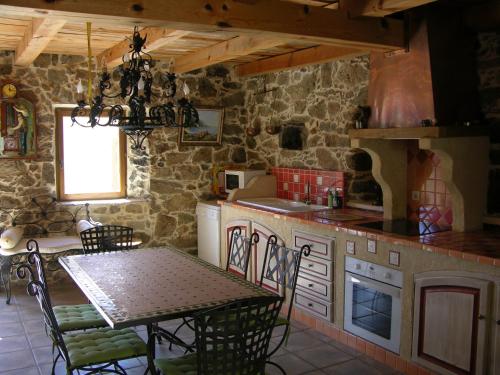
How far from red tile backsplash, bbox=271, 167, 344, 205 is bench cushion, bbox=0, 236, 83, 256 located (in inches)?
84.6

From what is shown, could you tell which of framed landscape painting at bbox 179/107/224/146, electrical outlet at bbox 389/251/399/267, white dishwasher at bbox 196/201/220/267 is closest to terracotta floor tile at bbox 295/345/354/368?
electrical outlet at bbox 389/251/399/267

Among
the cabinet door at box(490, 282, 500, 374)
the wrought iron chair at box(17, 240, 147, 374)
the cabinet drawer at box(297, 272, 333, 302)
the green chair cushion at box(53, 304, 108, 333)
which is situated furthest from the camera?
the cabinet drawer at box(297, 272, 333, 302)

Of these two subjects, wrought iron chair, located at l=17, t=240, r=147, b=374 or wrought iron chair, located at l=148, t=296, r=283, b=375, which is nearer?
wrought iron chair, located at l=148, t=296, r=283, b=375

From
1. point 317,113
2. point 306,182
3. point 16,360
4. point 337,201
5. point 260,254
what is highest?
point 317,113

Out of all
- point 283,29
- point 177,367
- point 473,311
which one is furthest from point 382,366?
point 283,29

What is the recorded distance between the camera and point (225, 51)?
4.45m

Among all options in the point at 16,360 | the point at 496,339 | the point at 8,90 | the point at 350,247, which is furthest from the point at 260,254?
the point at 8,90

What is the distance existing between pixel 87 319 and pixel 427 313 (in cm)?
203

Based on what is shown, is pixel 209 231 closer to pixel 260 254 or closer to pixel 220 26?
pixel 260 254

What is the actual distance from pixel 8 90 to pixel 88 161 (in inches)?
43.0

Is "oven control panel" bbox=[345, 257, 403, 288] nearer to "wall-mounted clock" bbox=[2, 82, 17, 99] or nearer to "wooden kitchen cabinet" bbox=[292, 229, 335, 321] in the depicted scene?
"wooden kitchen cabinet" bbox=[292, 229, 335, 321]

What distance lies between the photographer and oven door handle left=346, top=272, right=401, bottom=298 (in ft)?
10.7

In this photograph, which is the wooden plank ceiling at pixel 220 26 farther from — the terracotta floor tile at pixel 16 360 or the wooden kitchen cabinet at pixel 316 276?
the terracotta floor tile at pixel 16 360

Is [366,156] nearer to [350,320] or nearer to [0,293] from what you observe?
[350,320]
